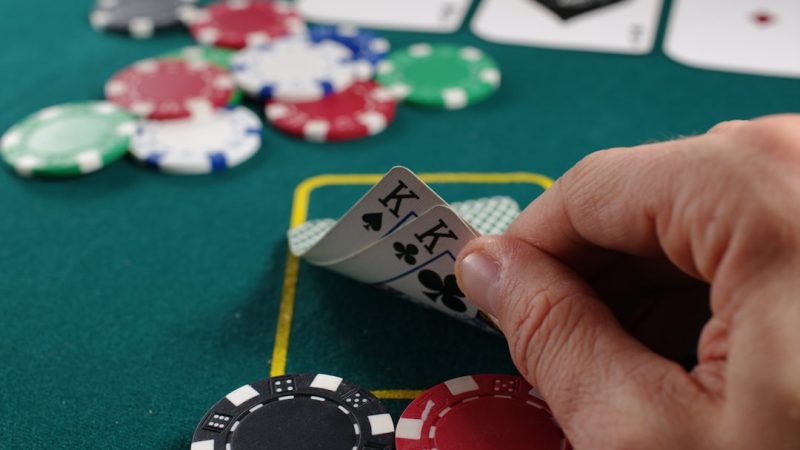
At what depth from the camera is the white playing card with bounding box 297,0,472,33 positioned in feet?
10.1

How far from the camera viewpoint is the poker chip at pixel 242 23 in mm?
2885

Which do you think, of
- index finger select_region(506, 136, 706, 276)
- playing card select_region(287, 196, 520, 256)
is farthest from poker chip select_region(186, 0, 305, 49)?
index finger select_region(506, 136, 706, 276)

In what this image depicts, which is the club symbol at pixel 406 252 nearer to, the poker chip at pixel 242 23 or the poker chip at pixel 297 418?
the poker chip at pixel 297 418

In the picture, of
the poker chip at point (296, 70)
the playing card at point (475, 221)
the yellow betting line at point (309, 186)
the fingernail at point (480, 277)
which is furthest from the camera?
the poker chip at point (296, 70)

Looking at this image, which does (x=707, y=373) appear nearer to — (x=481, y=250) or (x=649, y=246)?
(x=649, y=246)

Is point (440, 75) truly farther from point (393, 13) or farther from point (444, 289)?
point (444, 289)

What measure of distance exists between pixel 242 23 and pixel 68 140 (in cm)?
87

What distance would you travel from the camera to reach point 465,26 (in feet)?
10.0

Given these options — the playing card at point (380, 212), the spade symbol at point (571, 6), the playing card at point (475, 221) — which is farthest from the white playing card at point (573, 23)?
Result: the playing card at point (380, 212)

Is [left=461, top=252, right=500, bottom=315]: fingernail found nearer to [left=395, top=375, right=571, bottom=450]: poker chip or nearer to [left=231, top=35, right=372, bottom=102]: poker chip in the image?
[left=395, top=375, right=571, bottom=450]: poker chip

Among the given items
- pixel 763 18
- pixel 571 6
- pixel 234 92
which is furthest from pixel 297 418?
pixel 763 18

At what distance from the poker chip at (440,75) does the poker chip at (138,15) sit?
0.80m

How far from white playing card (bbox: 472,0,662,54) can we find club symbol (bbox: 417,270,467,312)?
1.53m

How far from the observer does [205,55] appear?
111 inches
